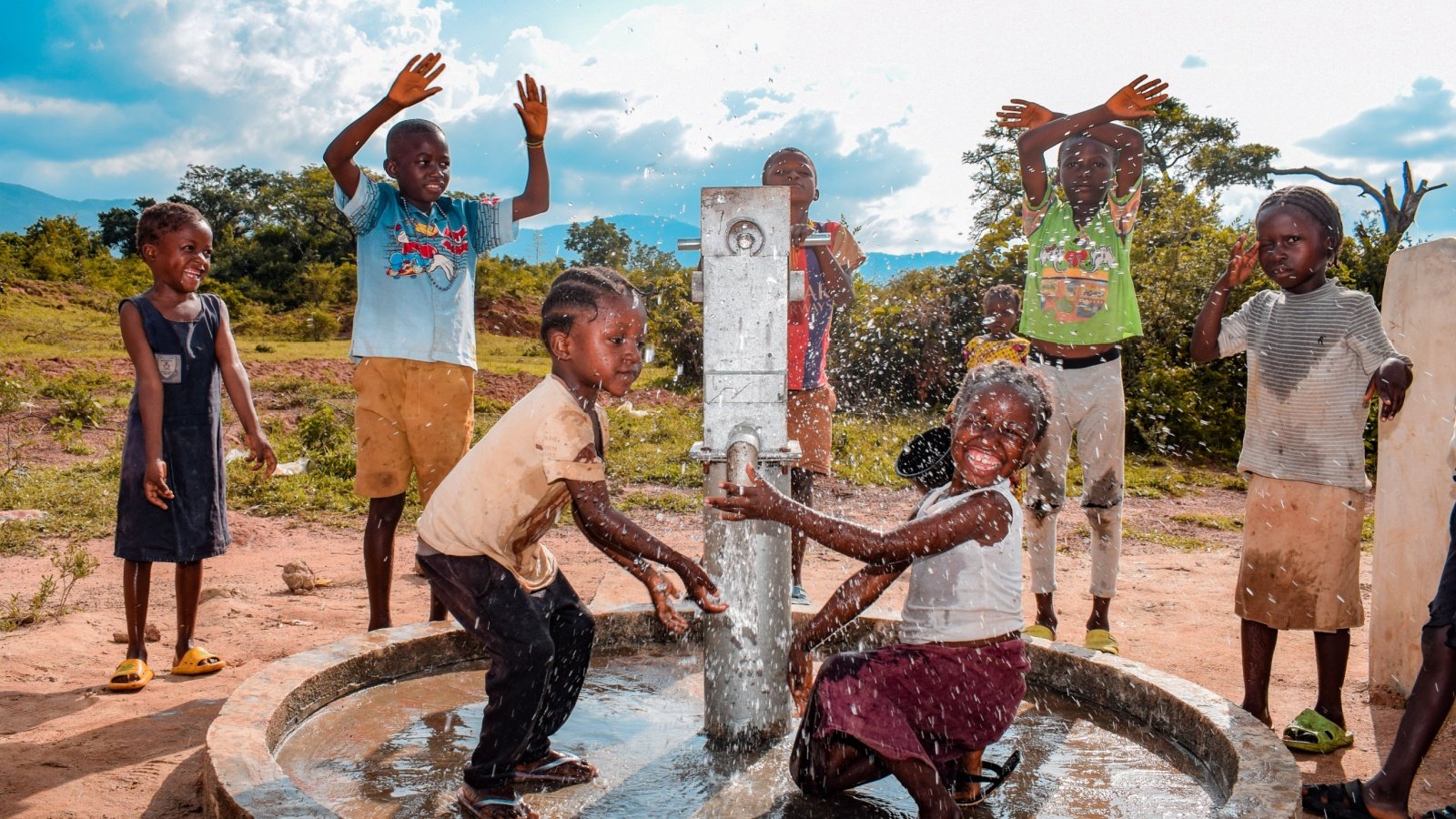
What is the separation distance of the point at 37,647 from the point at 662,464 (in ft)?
16.4

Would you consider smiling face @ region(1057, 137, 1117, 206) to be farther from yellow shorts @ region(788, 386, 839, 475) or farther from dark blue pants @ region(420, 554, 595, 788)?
dark blue pants @ region(420, 554, 595, 788)

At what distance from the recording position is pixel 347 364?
579 inches

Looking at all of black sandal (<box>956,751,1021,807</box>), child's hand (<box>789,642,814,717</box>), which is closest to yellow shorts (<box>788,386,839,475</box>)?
child's hand (<box>789,642,814,717</box>)

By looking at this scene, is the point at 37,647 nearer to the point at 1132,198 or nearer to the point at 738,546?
the point at 738,546

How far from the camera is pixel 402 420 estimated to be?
Answer: 373cm

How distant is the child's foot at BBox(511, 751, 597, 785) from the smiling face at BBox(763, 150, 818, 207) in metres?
2.49

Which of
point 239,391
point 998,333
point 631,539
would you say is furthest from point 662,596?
point 998,333

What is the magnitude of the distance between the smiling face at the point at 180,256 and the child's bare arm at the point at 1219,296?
319cm

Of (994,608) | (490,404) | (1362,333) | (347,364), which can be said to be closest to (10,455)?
Result: (490,404)

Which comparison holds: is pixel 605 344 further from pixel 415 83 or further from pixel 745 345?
pixel 415 83

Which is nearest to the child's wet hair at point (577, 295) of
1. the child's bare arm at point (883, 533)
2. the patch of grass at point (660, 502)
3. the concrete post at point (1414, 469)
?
the child's bare arm at point (883, 533)

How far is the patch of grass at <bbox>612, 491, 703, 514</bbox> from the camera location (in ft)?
23.4

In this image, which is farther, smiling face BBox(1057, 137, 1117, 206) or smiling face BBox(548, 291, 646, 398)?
smiling face BBox(1057, 137, 1117, 206)

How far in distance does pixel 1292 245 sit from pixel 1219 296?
0.25 meters
